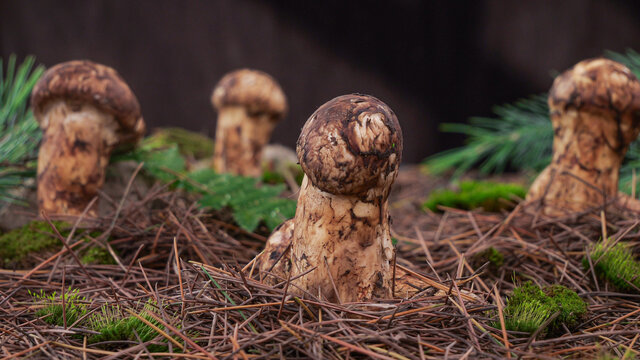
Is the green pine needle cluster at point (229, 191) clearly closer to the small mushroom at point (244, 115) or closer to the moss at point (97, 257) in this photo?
the moss at point (97, 257)

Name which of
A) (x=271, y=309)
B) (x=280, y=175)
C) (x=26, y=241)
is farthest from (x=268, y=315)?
(x=280, y=175)

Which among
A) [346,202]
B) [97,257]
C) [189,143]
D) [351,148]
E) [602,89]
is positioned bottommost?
[189,143]

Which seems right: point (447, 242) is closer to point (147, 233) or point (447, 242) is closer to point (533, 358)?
point (533, 358)

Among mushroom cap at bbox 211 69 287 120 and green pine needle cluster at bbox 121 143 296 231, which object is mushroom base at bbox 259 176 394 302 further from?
mushroom cap at bbox 211 69 287 120

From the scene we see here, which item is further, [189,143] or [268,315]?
[189,143]

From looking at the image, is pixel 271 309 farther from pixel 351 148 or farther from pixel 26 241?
pixel 26 241
